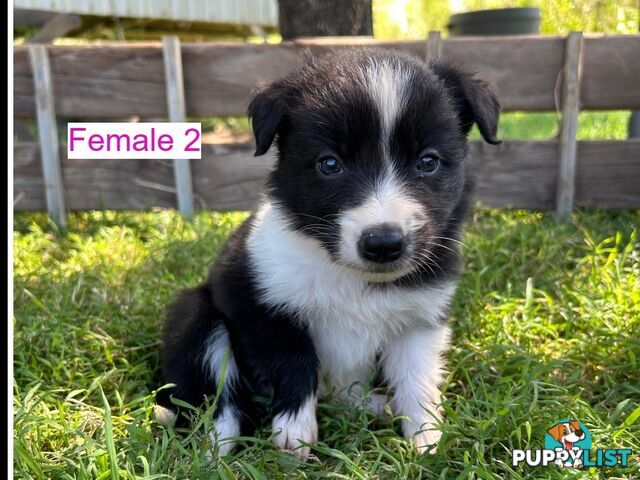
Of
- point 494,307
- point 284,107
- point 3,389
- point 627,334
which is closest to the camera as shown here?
point 3,389

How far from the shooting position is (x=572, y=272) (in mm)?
3598

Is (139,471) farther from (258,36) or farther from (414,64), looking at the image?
(258,36)

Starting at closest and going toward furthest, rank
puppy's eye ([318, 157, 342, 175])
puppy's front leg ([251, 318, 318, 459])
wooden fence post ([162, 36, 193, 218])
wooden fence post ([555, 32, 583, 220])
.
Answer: puppy's eye ([318, 157, 342, 175]) → puppy's front leg ([251, 318, 318, 459]) → wooden fence post ([555, 32, 583, 220]) → wooden fence post ([162, 36, 193, 218])

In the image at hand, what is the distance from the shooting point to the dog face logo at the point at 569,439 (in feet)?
6.68

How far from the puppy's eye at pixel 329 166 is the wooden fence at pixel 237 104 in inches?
95.1

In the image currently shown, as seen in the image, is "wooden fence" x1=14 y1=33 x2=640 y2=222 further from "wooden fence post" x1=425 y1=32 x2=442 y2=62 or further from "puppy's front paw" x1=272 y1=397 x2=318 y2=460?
"puppy's front paw" x1=272 y1=397 x2=318 y2=460

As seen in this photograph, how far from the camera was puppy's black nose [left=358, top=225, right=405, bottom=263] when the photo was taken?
79.2 inches

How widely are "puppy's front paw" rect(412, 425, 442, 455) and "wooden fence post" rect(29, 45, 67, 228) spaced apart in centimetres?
352

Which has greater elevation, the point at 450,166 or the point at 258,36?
the point at 258,36

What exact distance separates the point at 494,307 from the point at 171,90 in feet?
9.22

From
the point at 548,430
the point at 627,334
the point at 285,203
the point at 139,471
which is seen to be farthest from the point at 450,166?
the point at 139,471

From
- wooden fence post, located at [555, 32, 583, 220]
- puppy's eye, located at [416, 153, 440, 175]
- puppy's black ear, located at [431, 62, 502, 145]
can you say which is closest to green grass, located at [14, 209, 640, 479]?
wooden fence post, located at [555, 32, 583, 220]

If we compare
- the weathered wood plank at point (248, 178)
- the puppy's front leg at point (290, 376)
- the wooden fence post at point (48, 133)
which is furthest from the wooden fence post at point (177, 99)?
the puppy's front leg at point (290, 376)

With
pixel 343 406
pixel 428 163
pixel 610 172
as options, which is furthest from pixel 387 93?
pixel 610 172
